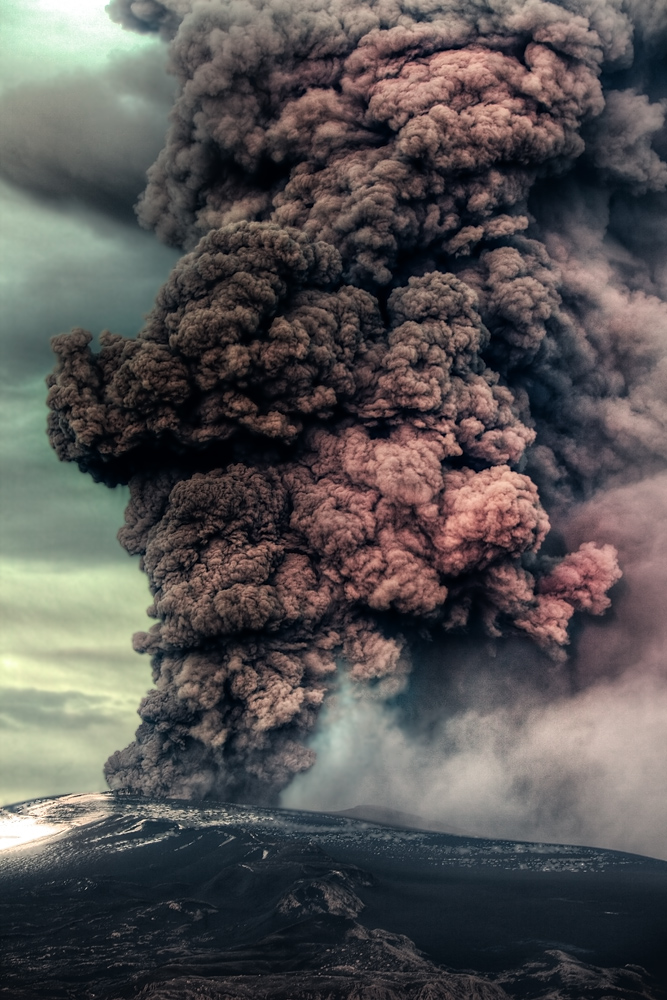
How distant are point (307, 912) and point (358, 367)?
1784cm

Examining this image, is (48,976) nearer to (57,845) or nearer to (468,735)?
(57,845)

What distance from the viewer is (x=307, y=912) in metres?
30.2

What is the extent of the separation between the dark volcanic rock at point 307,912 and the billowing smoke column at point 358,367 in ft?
9.65

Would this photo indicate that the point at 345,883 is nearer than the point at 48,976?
No

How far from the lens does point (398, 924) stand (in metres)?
30.3

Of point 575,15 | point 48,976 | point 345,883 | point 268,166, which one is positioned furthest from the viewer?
point 268,166

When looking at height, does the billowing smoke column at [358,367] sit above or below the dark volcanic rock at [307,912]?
above

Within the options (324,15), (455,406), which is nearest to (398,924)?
(455,406)

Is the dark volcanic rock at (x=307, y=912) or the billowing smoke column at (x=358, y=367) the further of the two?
the billowing smoke column at (x=358, y=367)

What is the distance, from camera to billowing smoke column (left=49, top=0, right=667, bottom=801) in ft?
122

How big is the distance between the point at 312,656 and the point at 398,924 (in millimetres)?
10037

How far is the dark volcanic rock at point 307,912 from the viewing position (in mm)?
26203

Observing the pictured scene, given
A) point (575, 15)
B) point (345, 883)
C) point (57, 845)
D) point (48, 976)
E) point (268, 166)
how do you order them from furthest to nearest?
point (268, 166) < point (575, 15) < point (57, 845) < point (345, 883) < point (48, 976)

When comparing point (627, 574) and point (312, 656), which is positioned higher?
point (627, 574)
